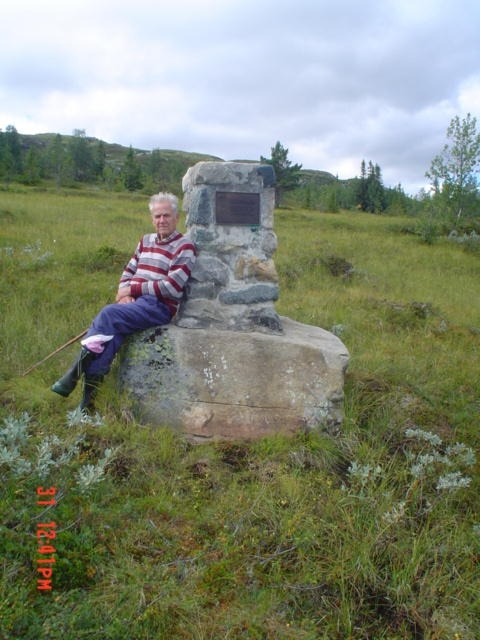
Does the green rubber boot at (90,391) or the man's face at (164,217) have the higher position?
the man's face at (164,217)

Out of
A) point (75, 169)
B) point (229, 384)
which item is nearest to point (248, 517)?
Answer: point (229, 384)

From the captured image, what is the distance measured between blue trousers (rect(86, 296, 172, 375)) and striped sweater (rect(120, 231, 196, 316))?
0.13 m

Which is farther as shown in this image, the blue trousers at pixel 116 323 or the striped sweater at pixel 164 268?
the striped sweater at pixel 164 268

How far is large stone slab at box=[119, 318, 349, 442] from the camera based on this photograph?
175 inches

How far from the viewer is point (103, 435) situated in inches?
159

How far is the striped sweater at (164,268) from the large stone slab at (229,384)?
0.36 metres

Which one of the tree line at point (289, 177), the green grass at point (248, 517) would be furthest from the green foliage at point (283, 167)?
the green grass at point (248, 517)

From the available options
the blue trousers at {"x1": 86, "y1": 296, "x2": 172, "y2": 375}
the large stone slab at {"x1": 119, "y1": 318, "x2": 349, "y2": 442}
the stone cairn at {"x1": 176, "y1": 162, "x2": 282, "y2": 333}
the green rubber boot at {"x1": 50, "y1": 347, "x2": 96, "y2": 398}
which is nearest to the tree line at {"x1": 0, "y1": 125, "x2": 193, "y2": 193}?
the stone cairn at {"x1": 176, "y1": 162, "x2": 282, "y2": 333}

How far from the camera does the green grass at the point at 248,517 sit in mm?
2598

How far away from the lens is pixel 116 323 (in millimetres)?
4363

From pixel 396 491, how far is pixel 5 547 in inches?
108

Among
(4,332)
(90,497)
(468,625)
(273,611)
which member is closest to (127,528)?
(90,497)

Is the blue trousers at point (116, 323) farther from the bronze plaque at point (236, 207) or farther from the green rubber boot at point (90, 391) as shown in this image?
the bronze plaque at point (236, 207)

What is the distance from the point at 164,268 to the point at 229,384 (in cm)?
127
